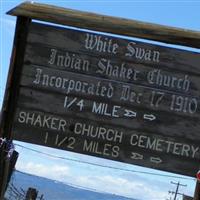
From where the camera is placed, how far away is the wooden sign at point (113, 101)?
20.1ft

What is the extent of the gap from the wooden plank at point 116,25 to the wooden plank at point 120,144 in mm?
909

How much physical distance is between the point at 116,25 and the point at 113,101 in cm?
73

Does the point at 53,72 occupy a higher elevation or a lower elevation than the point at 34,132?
higher

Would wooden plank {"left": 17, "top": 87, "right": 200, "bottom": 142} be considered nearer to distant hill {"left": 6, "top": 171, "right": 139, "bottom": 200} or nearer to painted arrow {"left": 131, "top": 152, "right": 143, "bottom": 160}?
painted arrow {"left": 131, "top": 152, "right": 143, "bottom": 160}

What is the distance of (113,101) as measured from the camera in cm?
612

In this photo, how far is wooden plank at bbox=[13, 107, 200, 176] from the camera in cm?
611

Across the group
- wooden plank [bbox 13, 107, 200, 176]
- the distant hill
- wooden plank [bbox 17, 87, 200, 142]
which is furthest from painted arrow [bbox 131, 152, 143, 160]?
the distant hill

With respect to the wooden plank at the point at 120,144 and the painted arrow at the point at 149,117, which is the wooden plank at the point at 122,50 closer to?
the painted arrow at the point at 149,117

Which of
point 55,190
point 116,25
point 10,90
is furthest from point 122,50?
point 55,190

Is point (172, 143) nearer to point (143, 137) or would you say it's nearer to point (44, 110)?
point (143, 137)

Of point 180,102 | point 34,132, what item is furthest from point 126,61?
point 34,132

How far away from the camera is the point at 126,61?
6.17 meters

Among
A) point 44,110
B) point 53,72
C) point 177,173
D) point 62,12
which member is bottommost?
point 177,173

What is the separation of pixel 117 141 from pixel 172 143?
0.53 metres
